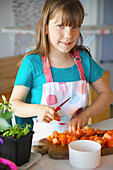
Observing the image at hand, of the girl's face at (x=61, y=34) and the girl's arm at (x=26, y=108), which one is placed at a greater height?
the girl's face at (x=61, y=34)

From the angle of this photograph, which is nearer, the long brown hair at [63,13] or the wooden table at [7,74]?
the long brown hair at [63,13]

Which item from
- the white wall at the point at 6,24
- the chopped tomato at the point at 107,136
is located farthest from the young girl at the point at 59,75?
the white wall at the point at 6,24

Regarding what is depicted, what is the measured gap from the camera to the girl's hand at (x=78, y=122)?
1.31 metres

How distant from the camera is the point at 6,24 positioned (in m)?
6.16

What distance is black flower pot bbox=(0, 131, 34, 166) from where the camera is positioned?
859 mm

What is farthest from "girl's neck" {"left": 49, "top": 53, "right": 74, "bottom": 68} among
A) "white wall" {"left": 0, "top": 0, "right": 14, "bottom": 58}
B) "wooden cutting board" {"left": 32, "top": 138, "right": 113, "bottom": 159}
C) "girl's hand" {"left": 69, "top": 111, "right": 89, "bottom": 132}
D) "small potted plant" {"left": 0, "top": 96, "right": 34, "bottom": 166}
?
"white wall" {"left": 0, "top": 0, "right": 14, "bottom": 58}

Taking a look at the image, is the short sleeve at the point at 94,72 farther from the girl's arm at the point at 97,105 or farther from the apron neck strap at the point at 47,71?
the apron neck strap at the point at 47,71

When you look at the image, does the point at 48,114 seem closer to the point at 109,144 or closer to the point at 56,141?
the point at 56,141

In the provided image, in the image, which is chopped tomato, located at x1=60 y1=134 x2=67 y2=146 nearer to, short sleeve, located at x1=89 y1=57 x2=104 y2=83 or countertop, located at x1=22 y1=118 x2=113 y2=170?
countertop, located at x1=22 y1=118 x2=113 y2=170

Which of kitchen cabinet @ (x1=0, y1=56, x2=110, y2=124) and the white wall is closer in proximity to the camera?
kitchen cabinet @ (x1=0, y1=56, x2=110, y2=124)

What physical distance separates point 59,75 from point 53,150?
57 centimetres

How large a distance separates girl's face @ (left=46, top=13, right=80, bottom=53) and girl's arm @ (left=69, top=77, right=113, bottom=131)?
1.00 feet

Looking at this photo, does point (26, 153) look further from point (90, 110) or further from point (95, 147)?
point (90, 110)

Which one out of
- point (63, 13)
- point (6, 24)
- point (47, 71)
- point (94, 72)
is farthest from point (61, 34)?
point (6, 24)
